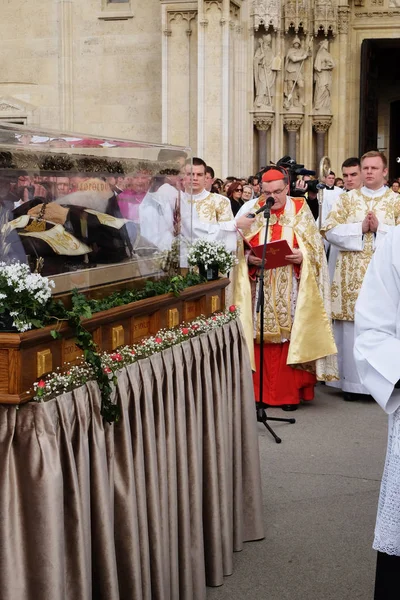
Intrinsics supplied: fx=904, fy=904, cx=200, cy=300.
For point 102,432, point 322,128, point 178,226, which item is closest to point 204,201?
point 178,226

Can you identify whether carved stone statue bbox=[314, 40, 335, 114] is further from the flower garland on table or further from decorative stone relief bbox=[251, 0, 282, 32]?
the flower garland on table

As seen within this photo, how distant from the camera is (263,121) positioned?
15.0 m

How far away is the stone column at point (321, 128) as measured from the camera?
15.6 meters

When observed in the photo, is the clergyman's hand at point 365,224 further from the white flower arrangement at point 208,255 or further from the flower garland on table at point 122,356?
the flower garland on table at point 122,356

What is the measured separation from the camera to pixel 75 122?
15.9 m

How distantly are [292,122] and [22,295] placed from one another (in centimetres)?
1296

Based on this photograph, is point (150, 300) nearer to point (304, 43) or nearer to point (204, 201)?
point (204, 201)

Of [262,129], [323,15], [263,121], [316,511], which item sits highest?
[323,15]

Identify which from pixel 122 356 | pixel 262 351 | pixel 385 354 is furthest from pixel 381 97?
pixel 385 354

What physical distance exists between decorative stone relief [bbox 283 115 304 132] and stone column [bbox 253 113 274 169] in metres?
0.31

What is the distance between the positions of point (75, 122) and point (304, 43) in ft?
13.7

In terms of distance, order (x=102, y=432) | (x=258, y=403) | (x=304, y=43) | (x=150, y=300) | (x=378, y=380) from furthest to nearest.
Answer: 1. (x=304, y=43)
2. (x=258, y=403)
3. (x=150, y=300)
4. (x=102, y=432)
5. (x=378, y=380)

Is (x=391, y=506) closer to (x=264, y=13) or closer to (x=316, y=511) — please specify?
(x=316, y=511)

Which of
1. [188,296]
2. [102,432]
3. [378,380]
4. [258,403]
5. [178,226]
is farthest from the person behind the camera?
[258,403]
